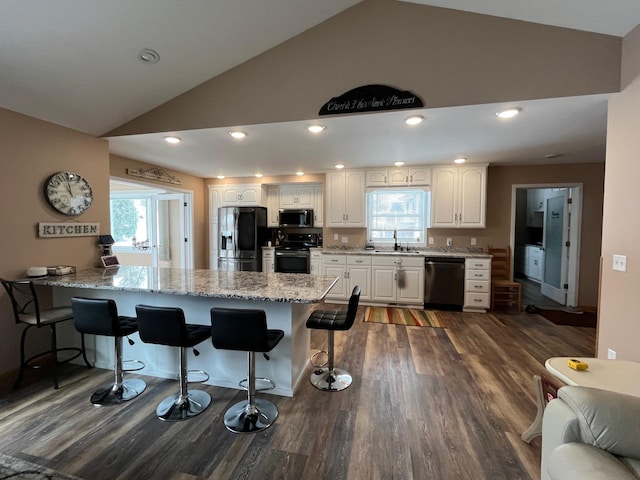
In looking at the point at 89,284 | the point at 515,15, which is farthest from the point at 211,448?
the point at 515,15

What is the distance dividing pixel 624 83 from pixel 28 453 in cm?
459

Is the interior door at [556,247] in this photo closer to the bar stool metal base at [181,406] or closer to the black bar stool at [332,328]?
the black bar stool at [332,328]

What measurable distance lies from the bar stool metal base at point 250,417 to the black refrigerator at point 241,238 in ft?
11.2

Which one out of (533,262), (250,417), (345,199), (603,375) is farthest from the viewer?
(533,262)

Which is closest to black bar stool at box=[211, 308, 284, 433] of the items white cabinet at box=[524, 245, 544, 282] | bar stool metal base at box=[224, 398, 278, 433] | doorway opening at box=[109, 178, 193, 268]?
bar stool metal base at box=[224, 398, 278, 433]

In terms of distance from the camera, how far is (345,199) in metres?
5.16

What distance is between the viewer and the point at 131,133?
3080 millimetres

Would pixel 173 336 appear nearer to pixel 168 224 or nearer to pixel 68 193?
pixel 68 193

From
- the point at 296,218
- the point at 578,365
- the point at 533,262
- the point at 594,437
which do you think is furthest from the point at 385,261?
the point at 533,262

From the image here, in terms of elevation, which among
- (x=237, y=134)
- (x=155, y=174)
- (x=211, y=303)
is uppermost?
(x=237, y=134)

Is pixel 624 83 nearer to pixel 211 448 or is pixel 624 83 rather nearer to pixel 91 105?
pixel 211 448

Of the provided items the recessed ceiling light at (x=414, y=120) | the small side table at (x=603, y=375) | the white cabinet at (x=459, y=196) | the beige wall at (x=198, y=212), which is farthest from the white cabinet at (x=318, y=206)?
the small side table at (x=603, y=375)

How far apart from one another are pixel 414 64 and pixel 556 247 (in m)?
4.97

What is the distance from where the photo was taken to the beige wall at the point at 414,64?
211cm
